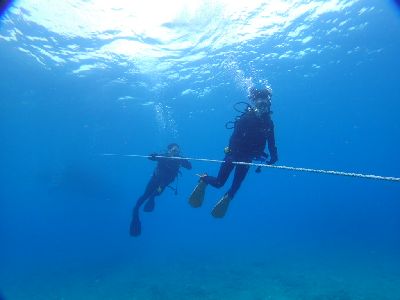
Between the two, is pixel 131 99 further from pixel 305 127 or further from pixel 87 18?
pixel 305 127

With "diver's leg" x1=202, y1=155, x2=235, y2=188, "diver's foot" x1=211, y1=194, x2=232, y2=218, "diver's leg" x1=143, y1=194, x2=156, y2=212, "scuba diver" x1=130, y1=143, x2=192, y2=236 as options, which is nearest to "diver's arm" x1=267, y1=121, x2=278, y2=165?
"diver's leg" x1=202, y1=155, x2=235, y2=188

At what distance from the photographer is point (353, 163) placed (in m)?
105

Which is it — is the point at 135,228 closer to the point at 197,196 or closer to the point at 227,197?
the point at 197,196

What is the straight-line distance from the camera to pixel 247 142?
746cm

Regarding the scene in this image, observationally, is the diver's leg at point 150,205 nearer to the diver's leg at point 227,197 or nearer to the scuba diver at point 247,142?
the scuba diver at point 247,142

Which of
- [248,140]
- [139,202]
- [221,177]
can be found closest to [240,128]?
[248,140]

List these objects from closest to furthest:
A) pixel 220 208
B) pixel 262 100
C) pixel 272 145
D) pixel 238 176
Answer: pixel 262 100, pixel 272 145, pixel 220 208, pixel 238 176

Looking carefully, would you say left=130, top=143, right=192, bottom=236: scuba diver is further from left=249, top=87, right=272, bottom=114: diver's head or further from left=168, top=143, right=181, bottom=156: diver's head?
left=249, top=87, right=272, bottom=114: diver's head

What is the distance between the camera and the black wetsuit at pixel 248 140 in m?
7.25

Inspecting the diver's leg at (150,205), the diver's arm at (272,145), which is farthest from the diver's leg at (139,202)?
the diver's arm at (272,145)

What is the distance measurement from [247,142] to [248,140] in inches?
2.3

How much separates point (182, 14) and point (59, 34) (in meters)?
7.24

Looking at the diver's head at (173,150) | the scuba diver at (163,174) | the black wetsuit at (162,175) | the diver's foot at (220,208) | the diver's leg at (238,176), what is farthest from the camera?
the black wetsuit at (162,175)

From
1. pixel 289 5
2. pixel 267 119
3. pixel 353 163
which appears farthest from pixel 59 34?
pixel 353 163
